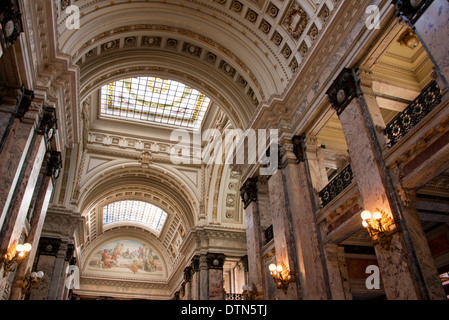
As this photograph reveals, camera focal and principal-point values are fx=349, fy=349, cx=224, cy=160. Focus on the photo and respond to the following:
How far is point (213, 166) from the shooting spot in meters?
18.2

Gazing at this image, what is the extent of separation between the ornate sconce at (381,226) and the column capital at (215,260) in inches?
443

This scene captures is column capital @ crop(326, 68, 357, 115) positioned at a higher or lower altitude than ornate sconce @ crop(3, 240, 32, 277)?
higher

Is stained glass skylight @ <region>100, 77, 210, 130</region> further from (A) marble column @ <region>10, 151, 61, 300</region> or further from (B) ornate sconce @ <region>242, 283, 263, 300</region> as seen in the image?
(B) ornate sconce @ <region>242, 283, 263, 300</region>

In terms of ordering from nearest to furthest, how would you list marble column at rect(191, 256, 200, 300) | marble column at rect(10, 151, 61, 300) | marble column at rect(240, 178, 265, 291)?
marble column at rect(10, 151, 61, 300), marble column at rect(240, 178, 265, 291), marble column at rect(191, 256, 200, 300)

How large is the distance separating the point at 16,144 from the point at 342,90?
22.1 feet

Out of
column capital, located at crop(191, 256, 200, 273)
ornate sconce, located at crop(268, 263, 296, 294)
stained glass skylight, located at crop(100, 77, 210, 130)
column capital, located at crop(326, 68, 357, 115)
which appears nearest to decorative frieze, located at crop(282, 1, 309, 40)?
column capital, located at crop(326, 68, 357, 115)

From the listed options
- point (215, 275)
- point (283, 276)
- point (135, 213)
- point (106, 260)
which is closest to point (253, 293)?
point (283, 276)

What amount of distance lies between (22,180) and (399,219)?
7.02 metres

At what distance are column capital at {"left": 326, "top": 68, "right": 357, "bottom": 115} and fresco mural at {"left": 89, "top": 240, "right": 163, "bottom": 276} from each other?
2292cm

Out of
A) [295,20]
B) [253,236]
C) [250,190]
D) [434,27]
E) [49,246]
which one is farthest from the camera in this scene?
[49,246]

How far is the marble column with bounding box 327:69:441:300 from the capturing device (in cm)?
518

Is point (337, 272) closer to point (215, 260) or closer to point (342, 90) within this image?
point (342, 90)

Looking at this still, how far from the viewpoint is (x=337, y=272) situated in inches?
297

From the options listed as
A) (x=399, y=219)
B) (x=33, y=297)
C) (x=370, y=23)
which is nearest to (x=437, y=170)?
(x=399, y=219)
